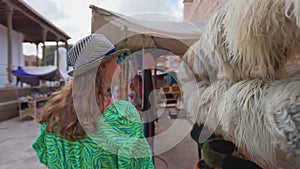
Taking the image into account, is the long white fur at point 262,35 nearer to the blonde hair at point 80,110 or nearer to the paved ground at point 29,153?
the blonde hair at point 80,110

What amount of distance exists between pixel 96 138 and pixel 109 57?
0.27 metres

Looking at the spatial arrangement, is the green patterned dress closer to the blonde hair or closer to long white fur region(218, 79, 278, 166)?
the blonde hair

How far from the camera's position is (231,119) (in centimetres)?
62

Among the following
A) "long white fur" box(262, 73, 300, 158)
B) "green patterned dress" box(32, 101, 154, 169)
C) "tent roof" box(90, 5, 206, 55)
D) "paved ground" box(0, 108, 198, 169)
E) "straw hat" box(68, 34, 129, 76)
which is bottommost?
"paved ground" box(0, 108, 198, 169)

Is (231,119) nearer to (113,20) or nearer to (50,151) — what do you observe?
(50,151)

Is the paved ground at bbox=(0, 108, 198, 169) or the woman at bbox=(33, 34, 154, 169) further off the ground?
the woman at bbox=(33, 34, 154, 169)

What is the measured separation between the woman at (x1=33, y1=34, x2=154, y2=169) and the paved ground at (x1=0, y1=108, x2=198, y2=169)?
4.42ft

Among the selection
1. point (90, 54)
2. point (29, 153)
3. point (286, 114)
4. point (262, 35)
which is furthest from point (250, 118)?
point (29, 153)

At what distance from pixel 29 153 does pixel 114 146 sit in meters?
2.49

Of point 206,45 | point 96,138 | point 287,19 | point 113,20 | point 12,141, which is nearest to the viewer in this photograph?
point 287,19

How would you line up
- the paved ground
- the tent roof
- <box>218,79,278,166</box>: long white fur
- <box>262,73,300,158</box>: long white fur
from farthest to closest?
1. the paved ground
2. the tent roof
3. <box>218,79,278,166</box>: long white fur
4. <box>262,73,300,158</box>: long white fur

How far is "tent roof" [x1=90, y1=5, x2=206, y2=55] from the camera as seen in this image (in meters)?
1.53

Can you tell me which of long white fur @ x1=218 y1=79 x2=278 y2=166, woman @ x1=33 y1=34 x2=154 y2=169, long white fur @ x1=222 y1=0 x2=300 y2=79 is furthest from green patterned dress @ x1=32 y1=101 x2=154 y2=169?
long white fur @ x1=222 y1=0 x2=300 y2=79

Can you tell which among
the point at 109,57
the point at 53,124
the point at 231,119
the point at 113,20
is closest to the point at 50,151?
the point at 53,124
